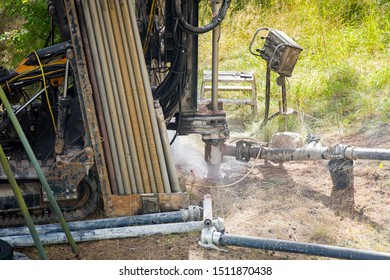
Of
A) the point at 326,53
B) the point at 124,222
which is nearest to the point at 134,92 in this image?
the point at 124,222

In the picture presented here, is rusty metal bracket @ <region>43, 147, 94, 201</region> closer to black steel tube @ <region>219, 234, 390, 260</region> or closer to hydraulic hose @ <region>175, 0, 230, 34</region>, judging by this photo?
black steel tube @ <region>219, 234, 390, 260</region>

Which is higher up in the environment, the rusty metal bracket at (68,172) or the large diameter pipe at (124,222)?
the rusty metal bracket at (68,172)

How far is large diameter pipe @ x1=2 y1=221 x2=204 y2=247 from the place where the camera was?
5.66 metres

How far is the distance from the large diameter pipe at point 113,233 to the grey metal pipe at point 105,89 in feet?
1.73

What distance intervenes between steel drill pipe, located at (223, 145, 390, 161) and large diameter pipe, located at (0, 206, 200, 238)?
60.7 inches

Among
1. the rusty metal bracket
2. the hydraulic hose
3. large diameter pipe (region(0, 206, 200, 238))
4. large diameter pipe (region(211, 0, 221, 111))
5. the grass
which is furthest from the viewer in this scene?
the grass

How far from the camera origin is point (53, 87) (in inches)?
249

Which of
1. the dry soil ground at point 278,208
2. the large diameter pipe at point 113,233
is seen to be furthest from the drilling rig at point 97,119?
the dry soil ground at point 278,208

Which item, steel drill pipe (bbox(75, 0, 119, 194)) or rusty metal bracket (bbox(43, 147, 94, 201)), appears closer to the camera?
steel drill pipe (bbox(75, 0, 119, 194))

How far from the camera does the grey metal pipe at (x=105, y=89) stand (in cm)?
586

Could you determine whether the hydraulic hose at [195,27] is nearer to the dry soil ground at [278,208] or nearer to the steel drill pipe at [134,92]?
the steel drill pipe at [134,92]

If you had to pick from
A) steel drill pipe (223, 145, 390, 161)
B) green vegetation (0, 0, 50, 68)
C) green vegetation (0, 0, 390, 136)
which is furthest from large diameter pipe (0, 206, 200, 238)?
green vegetation (0, 0, 50, 68)

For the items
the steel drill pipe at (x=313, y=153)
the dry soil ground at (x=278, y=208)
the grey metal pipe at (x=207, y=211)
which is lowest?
the dry soil ground at (x=278, y=208)

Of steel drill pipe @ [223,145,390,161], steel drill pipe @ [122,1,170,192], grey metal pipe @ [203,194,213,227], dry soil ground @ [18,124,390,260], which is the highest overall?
steel drill pipe @ [122,1,170,192]
